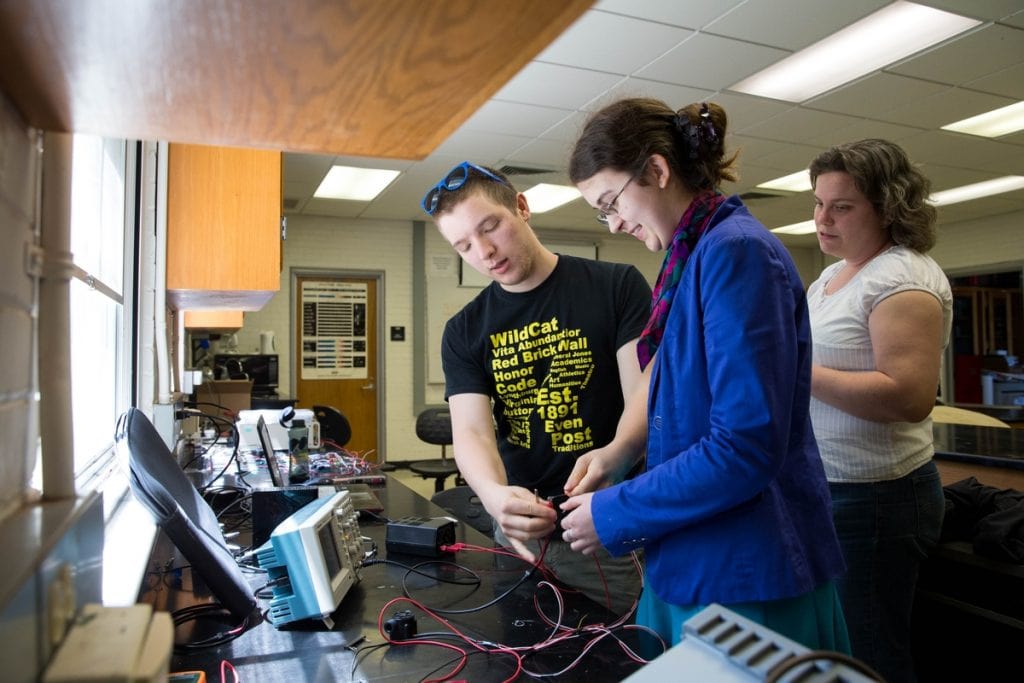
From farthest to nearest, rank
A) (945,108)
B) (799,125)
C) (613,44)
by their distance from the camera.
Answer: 1. (799,125)
2. (945,108)
3. (613,44)

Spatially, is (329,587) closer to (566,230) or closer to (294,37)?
(294,37)

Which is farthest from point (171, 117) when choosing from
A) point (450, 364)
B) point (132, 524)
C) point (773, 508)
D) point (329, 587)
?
point (132, 524)

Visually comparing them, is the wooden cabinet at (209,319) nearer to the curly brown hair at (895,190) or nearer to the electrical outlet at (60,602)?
the curly brown hair at (895,190)

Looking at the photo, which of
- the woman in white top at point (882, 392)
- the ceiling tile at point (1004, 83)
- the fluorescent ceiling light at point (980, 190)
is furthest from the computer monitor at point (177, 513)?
the fluorescent ceiling light at point (980, 190)

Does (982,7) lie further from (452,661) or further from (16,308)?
(16,308)

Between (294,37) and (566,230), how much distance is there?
315 inches

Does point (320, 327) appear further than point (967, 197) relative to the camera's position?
Yes

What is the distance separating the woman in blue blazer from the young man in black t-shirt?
17.6 inches

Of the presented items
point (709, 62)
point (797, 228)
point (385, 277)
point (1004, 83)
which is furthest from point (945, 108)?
point (385, 277)

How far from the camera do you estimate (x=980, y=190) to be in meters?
6.52

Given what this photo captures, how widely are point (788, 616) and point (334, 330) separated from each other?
23.4 feet

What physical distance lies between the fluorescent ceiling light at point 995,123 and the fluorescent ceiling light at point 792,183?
122 cm

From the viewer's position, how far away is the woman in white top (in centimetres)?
145

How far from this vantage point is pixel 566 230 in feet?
27.3
